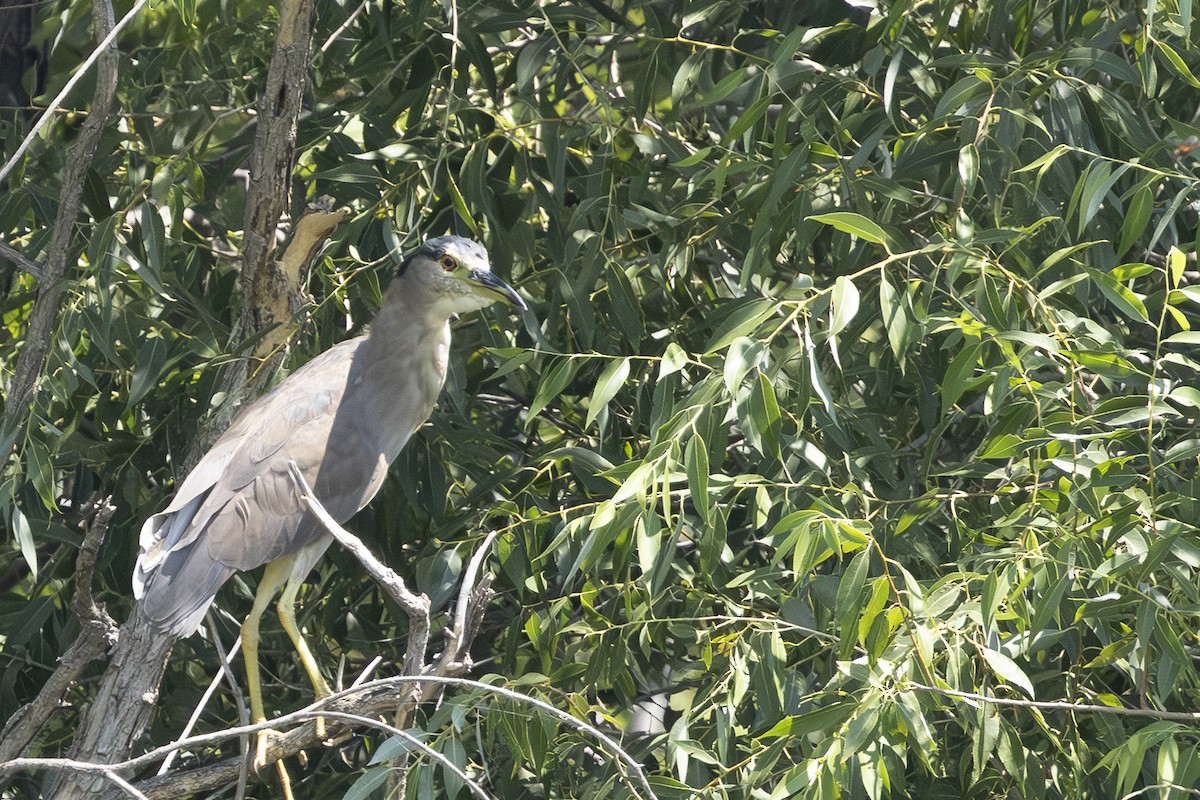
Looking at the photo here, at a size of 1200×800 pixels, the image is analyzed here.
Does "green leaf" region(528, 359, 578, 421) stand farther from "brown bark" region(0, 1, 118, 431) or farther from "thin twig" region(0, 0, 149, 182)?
"brown bark" region(0, 1, 118, 431)

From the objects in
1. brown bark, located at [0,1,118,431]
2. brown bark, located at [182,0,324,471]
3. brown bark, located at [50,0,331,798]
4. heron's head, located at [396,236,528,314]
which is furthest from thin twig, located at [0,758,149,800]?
heron's head, located at [396,236,528,314]

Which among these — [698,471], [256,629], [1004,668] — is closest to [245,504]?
[256,629]

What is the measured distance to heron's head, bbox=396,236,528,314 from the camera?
2.80 metres

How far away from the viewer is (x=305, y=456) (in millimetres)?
3000

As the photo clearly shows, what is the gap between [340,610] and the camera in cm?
321

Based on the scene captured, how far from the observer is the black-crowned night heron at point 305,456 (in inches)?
109

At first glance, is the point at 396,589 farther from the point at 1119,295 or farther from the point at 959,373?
the point at 1119,295

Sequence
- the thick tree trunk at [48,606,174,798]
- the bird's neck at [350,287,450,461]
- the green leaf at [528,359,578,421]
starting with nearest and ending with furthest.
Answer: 1. the green leaf at [528,359,578,421]
2. the thick tree trunk at [48,606,174,798]
3. the bird's neck at [350,287,450,461]

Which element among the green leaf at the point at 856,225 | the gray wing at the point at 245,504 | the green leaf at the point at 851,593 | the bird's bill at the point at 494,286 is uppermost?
the green leaf at the point at 856,225

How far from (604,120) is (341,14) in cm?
88

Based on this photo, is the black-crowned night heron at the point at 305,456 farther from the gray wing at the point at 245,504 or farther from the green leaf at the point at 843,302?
the green leaf at the point at 843,302

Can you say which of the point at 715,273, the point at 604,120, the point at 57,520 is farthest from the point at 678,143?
the point at 57,520

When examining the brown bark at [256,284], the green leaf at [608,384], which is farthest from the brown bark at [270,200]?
the green leaf at [608,384]

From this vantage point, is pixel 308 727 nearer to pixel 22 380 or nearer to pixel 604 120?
pixel 22 380
